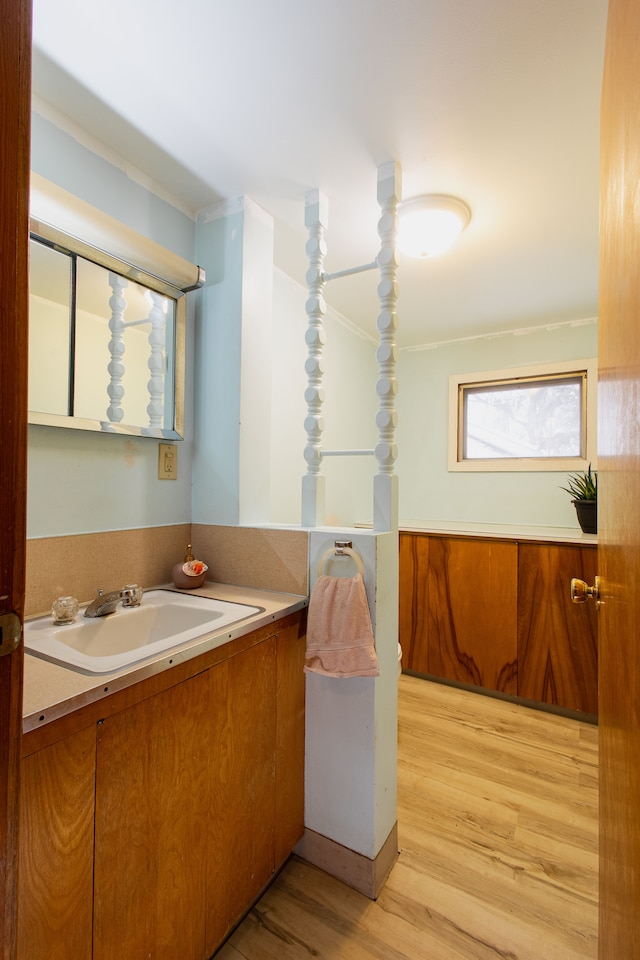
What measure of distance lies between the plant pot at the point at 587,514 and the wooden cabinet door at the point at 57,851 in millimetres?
2522

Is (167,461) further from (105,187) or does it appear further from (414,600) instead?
(414,600)

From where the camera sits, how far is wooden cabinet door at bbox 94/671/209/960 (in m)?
0.79

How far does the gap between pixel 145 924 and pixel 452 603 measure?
6.64 feet

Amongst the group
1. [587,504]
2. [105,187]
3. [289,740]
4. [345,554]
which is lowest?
[289,740]

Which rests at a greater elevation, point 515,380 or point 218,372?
point 515,380

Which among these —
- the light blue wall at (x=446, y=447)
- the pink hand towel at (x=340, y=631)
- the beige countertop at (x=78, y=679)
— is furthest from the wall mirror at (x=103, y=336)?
the light blue wall at (x=446, y=447)

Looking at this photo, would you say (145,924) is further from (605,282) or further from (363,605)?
(605,282)

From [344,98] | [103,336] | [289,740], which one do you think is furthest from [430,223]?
[289,740]

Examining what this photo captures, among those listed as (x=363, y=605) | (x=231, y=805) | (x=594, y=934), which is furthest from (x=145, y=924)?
(x=594, y=934)

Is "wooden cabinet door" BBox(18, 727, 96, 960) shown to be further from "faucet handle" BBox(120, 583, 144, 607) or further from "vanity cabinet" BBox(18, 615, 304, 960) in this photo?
"faucet handle" BBox(120, 583, 144, 607)

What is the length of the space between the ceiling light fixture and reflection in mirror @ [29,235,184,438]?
96 cm

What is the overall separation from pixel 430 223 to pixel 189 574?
5.41 feet

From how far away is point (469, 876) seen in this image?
1.32m

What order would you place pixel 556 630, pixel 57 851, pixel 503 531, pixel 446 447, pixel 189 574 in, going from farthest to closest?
pixel 446 447 → pixel 503 531 → pixel 556 630 → pixel 189 574 → pixel 57 851
